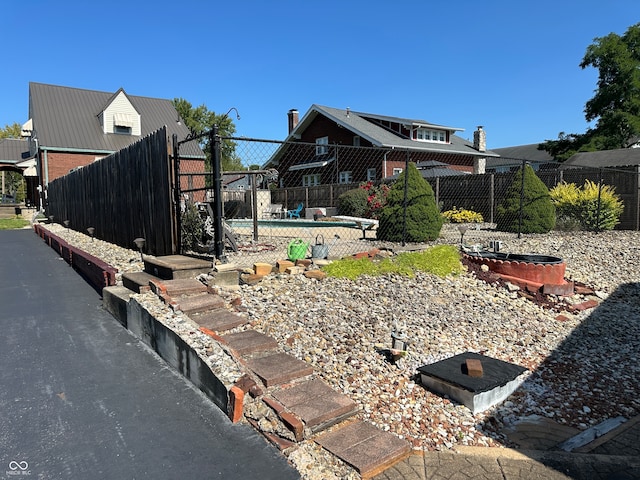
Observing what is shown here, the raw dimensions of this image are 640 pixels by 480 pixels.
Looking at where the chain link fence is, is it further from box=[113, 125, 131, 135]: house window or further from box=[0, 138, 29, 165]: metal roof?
box=[0, 138, 29, 165]: metal roof

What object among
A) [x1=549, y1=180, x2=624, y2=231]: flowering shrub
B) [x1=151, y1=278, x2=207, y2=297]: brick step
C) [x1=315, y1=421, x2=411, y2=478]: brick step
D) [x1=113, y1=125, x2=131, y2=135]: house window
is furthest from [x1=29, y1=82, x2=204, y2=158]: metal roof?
[x1=315, y1=421, x2=411, y2=478]: brick step

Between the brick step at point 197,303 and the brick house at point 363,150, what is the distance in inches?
817

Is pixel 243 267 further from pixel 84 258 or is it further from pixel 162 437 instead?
pixel 84 258

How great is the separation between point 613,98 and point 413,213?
32.5 meters

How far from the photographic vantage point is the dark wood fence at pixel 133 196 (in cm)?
632

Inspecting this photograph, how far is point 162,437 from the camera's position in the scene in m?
2.60

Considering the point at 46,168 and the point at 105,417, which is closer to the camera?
the point at 105,417

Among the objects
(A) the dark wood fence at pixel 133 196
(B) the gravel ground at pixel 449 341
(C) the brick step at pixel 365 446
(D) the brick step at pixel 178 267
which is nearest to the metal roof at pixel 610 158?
(B) the gravel ground at pixel 449 341

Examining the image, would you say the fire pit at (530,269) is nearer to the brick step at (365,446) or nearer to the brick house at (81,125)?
the brick step at (365,446)

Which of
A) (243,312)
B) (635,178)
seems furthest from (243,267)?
(635,178)

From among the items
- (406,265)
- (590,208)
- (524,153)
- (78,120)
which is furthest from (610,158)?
(78,120)

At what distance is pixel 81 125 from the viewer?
82.3ft

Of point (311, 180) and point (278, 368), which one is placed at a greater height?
point (311, 180)

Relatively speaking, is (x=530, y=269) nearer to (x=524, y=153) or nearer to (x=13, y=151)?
(x=13, y=151)
